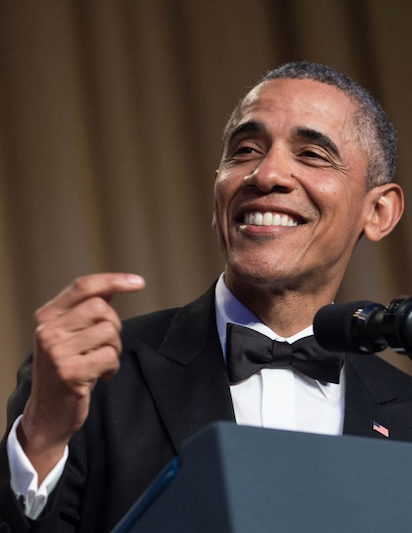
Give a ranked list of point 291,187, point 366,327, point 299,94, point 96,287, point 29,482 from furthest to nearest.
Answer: point 299,94, point 291,187, point 29,482, point 96,287, point 366,327

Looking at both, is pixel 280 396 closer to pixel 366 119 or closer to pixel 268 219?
pixel 268 219

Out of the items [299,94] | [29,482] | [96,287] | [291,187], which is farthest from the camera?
[299,94]

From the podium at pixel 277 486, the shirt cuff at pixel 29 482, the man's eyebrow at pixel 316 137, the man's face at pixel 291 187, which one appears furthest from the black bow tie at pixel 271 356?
the podium at pixel 277 486

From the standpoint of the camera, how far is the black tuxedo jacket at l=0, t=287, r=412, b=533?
1.42 m

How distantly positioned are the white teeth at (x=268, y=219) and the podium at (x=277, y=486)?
90cm

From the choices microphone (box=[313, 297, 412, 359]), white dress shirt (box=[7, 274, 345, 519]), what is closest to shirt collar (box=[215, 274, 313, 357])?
white dress shirt (box=[7, 274, 345, 519])

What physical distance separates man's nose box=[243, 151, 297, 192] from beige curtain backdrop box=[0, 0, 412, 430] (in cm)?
94

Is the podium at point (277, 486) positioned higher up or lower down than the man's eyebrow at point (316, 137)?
lower down

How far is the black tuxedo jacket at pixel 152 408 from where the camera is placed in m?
1.42

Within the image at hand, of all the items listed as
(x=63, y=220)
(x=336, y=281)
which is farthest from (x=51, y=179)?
(x=336, y=281)

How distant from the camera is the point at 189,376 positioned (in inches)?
61.1

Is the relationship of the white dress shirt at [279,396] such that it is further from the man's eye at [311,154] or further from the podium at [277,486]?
the podium at [277,486]

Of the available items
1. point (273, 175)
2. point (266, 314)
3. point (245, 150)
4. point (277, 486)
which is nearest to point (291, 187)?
point (273, 175)

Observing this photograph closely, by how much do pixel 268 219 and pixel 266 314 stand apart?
0.69ft
